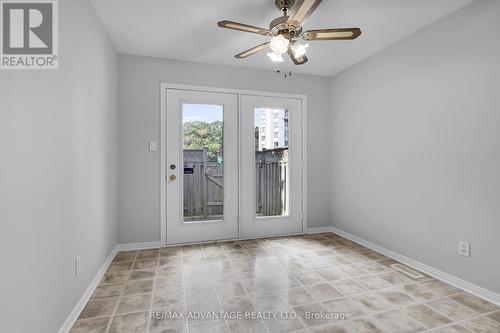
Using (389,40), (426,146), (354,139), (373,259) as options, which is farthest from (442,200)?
(389,40)

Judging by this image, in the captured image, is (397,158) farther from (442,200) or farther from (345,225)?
(345,225)

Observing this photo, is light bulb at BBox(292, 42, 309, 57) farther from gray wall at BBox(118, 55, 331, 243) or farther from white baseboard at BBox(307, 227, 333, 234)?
white baseboard at BBox(307, 227, 333, 234)

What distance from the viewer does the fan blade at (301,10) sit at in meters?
1.63

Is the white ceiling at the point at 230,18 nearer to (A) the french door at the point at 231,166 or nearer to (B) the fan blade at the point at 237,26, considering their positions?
(B) the fan blade at the point at 237,26

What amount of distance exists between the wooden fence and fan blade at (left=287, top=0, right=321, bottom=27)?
2.03 metres

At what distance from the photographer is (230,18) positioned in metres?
2.40

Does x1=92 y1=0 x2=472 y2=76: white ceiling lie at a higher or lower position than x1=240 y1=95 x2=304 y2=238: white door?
higher

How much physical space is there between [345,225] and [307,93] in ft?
6.78

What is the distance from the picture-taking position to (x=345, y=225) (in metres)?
3.77

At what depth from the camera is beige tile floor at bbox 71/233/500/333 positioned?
5.77 ft

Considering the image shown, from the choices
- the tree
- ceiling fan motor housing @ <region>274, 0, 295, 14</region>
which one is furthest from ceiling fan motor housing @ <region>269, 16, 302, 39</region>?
the tree

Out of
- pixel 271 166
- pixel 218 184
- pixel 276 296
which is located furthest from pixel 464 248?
pixel 218 184

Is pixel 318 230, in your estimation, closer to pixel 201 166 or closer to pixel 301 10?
pixel 201 166

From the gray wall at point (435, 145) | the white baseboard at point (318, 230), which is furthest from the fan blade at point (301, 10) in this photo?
the white baseboard at point (318, 230)
